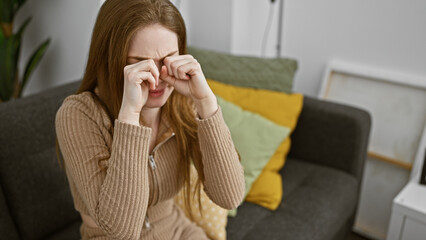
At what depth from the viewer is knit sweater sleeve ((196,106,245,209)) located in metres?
1.00

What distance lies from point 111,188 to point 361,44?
1510 mm

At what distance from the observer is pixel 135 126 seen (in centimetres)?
91

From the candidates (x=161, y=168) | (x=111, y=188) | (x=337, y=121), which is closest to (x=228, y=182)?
(x=161, y=168)

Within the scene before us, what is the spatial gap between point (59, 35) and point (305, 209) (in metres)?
1.55

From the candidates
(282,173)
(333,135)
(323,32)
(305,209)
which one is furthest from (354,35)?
(305,209)

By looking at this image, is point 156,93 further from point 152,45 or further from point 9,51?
point 9,51

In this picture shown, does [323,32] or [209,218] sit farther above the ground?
[323,32]

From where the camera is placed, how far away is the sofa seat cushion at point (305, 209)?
1409 millimetres

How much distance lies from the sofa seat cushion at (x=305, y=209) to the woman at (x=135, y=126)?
0.37 meters

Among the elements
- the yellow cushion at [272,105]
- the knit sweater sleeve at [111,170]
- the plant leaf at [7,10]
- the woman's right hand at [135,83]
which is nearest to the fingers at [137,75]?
the woman's right hand at [135,83]

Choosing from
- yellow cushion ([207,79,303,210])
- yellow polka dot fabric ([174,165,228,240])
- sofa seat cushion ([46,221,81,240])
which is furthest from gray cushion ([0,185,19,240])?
yellow cushion ([207,79,303,210])

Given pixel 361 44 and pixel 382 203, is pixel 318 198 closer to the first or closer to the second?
pixel 382 203

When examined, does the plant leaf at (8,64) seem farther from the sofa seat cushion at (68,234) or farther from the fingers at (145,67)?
the fingers at (145,67)

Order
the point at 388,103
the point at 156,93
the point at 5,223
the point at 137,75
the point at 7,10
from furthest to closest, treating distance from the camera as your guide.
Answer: the point at 7,10
the point at 388,103
the point at 5,223
the point at 156,93
the point at 137,75
